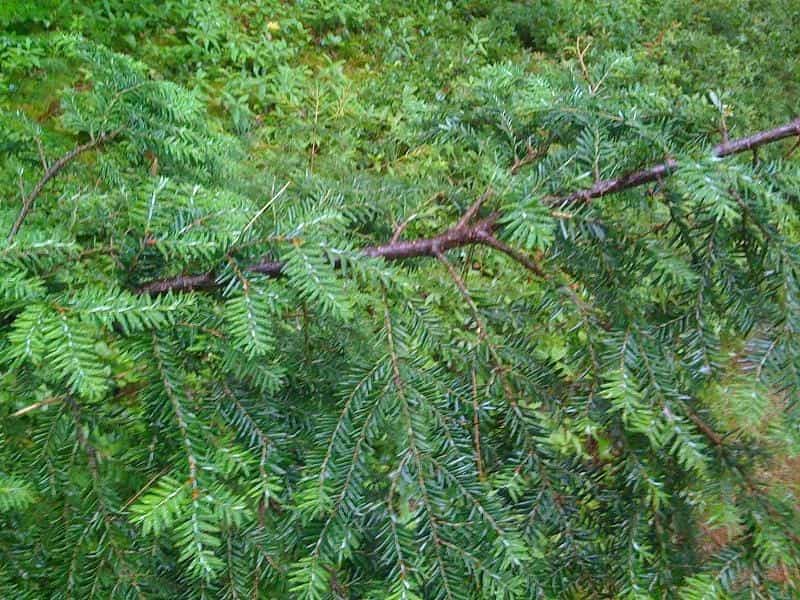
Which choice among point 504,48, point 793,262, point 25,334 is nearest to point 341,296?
point 25,334

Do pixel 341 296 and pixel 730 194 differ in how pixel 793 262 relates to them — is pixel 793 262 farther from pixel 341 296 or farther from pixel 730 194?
pixel 341 296

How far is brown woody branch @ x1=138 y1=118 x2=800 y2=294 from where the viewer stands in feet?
3.96

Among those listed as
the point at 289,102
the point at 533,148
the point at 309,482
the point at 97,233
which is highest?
the point at 533,148

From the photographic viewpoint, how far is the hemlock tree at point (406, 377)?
109 cm

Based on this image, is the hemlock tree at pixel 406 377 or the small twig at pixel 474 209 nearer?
the hemlock tree at pixel 406 377

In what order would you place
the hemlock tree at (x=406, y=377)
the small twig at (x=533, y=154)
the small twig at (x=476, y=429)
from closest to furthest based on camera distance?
the hemlock tree at (x=406, y=377)
the small twig at (x=476, y=429)
the small twig at (x=533, y=154)

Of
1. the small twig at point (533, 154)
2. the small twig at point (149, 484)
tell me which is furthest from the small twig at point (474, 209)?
the small twig at point (149, 484)

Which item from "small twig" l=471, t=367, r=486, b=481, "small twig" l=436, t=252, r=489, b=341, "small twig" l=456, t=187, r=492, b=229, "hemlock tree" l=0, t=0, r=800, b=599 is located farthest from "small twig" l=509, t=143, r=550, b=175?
"small twig" l=471, t=367, r=486, b=481

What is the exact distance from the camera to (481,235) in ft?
4.11

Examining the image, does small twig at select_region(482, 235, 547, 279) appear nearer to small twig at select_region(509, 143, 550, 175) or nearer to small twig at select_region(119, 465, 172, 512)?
small twig at select_region(509, 143, 550, 175)

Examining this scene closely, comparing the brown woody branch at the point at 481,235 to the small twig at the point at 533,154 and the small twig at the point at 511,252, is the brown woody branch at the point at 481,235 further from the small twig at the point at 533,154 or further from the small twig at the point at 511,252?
the small twig at the point at 533,154

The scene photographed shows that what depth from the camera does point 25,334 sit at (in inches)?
38.9

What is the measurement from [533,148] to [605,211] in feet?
0.73

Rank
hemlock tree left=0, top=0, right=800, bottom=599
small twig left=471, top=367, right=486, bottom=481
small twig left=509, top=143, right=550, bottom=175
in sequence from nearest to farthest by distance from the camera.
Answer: hemlock tree left=0, top=0, right=800, bottom=599, small twig left=471, top=367, right=486, bottom=481, small twig left=509, top=143, right=550, bottom=175
